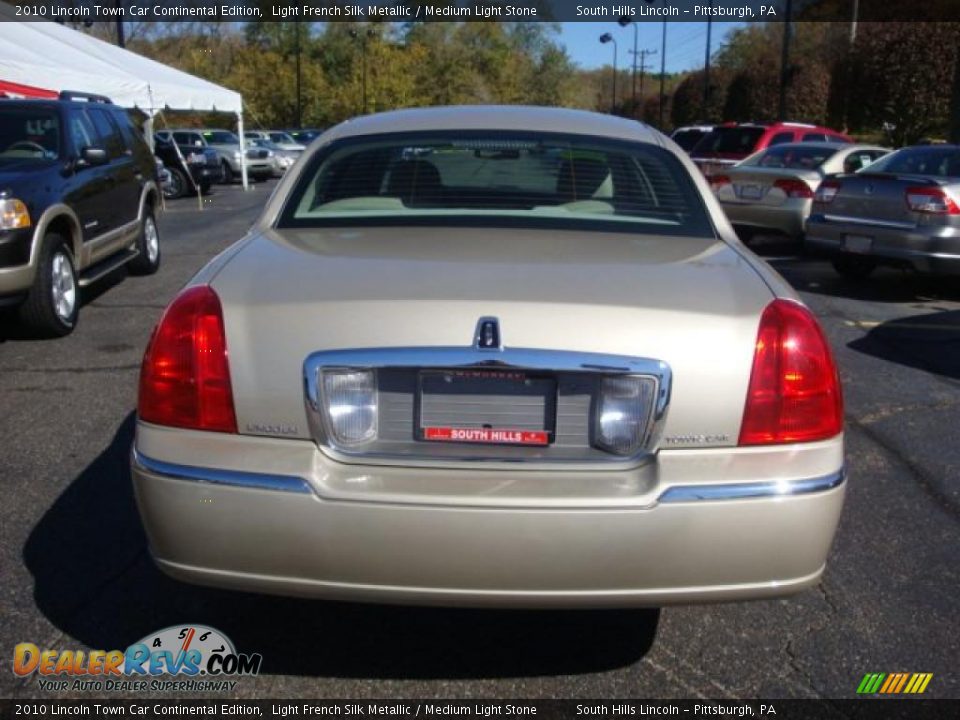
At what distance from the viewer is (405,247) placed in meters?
2.78

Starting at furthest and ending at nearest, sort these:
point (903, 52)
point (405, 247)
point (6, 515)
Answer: point (903, 52) < point (6, 515) < point (405, 247)

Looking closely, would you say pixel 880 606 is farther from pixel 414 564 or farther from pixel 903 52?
pixel 903 52

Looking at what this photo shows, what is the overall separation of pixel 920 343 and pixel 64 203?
21.6 feet

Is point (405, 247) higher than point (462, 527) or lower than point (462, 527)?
higher

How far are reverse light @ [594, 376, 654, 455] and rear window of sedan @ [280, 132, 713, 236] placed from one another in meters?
1.12

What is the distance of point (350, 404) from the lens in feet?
7.71

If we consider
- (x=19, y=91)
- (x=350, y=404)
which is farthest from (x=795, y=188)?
(x=19, y=91)

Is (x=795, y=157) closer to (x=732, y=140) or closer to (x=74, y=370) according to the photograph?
(x=732, y=140)

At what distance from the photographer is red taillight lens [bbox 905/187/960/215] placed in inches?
332

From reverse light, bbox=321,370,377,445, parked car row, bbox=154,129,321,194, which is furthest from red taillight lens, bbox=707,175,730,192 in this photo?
reverse light, bbox=321,370,377,445

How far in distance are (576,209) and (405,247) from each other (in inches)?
33.5

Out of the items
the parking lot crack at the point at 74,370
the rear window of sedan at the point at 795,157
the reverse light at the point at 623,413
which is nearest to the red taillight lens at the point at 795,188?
the rear window of sedan at the point at 795,157

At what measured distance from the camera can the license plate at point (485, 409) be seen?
2.33 meters

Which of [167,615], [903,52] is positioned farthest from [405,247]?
[903,52]
